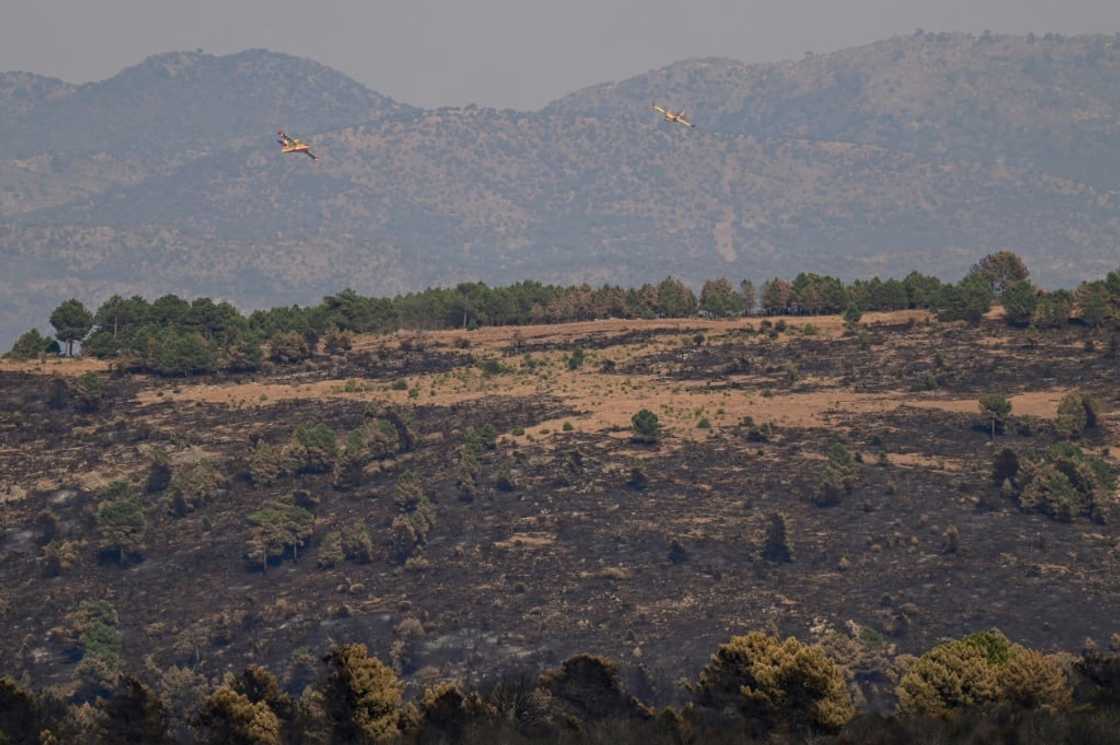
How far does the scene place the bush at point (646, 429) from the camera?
16950 centimetres

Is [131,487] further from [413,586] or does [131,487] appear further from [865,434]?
[865,434]

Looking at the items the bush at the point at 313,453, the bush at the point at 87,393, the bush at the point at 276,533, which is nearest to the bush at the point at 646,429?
the bush at the point at 313,453

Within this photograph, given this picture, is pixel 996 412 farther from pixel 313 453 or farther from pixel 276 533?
pixel 276 533

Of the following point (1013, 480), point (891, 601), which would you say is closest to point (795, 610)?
point (891, 601)

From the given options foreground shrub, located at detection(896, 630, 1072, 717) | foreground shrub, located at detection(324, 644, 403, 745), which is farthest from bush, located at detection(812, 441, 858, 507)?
foreground shrub, located at detection(324, 644, 403, 745)

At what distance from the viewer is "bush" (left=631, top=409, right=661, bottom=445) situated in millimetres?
169500

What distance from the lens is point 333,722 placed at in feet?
261

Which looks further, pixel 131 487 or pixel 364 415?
pixel 364 415

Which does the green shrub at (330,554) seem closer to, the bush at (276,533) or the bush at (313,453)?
the bush at (276,533)

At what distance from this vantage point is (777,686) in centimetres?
8012

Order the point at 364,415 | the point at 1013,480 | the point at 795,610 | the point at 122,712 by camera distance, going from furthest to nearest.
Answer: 1. the point at 364,415
2. the point at 1013,480
3. the point at 795,610
4. the point at 122,712

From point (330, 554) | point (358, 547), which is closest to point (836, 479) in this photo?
point (358, 547)

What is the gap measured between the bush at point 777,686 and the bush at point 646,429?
8560cm

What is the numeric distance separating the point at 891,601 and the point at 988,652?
46291mm
